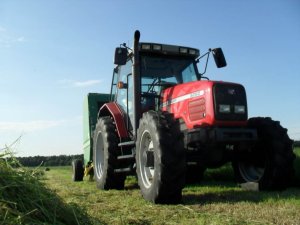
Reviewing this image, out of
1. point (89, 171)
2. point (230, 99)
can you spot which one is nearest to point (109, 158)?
point (230, 99)

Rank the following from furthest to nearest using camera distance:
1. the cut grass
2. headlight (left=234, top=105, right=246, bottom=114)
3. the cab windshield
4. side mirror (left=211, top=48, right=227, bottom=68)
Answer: the cab windshield
side mirror (left=211, top=48, right=227, bottom=68)
headlight (left=234, top=105, right=246, bottom=114)
the cut grass

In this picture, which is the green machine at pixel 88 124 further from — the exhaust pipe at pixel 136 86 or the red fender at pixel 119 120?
the exhaust pipe at pixel 136 86

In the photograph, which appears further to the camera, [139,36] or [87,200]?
[139,36]

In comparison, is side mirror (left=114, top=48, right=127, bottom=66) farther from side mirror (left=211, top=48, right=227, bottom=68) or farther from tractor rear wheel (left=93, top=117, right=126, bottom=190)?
side mirror (left=211, top=48, right=227, bottom=68)

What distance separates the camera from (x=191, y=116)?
6.45 meters

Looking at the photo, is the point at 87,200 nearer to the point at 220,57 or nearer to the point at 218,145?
the point at 218,145

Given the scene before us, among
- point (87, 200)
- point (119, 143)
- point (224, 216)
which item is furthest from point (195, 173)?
point (224, 216)

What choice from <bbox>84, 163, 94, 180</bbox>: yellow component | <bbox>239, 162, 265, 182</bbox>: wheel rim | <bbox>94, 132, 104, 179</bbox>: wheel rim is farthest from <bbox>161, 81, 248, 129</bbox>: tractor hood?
<bbox>84, 163, 94, 180</bbox>: yellow component

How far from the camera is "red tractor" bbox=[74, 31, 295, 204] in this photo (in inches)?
215

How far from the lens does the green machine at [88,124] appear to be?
35.0 ft

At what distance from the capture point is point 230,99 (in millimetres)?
6211

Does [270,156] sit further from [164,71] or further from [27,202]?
[27,202]

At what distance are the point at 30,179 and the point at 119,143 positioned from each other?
4553 millimetres

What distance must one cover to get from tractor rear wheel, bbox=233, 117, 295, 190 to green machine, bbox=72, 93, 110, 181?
16.2 ft
